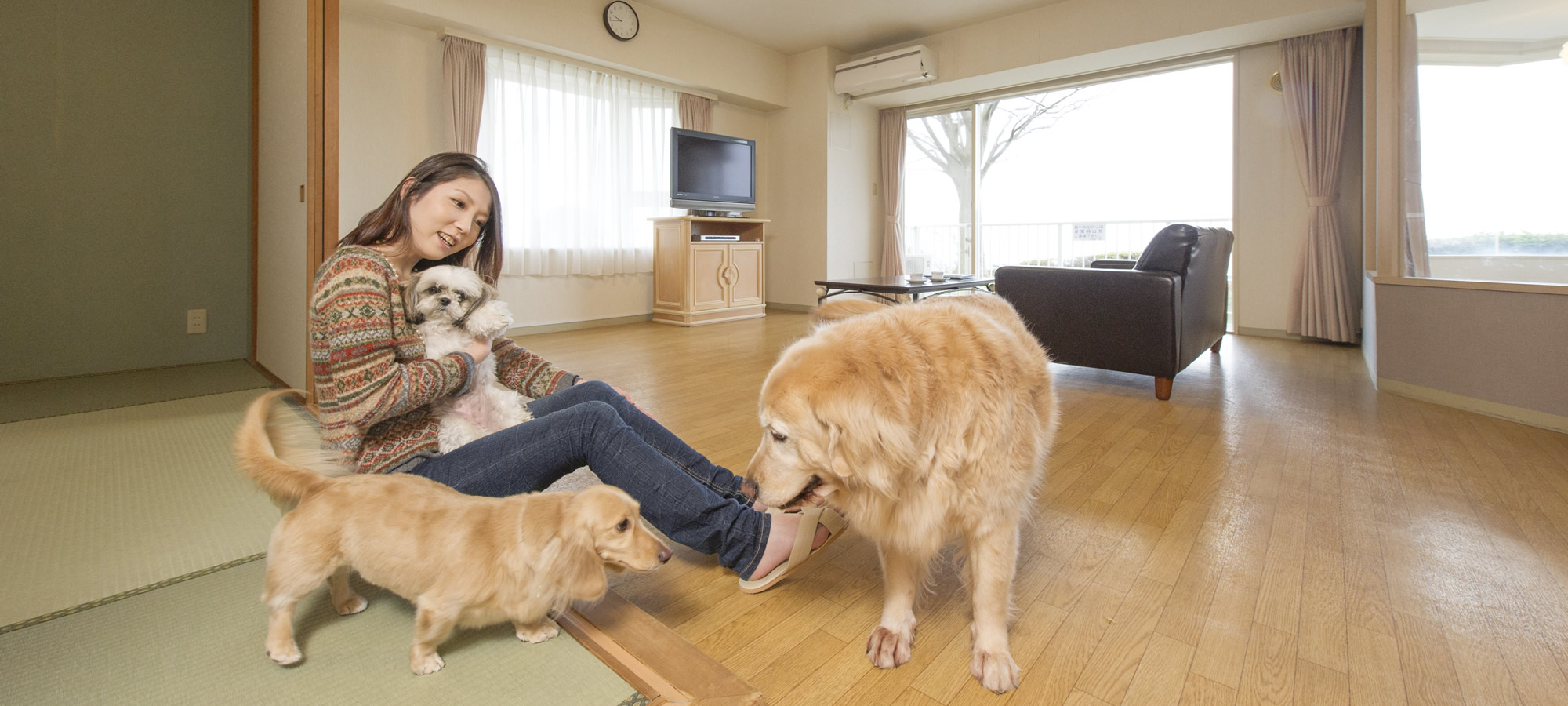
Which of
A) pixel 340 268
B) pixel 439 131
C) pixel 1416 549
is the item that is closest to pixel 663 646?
pixel 340 268

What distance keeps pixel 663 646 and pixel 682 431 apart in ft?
4.47

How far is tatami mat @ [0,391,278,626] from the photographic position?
120 centimetres

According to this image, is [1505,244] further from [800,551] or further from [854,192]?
[854,192]

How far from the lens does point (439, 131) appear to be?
4488 mm

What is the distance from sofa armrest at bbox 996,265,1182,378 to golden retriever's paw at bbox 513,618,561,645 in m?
2.65

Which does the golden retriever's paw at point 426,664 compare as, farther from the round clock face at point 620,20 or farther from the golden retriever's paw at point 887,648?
the round clock face at point 620,20

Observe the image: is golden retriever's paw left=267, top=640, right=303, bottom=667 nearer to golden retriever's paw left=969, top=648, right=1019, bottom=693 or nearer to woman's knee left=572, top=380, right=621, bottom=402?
woman's knee left=572, top=380, right=621, bottom=402

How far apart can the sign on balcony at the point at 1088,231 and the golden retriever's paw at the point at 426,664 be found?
25.1ft

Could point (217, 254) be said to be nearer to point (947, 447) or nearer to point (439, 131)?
point (439, 131)

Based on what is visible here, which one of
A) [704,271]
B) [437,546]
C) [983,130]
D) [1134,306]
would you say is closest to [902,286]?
[1134,306]

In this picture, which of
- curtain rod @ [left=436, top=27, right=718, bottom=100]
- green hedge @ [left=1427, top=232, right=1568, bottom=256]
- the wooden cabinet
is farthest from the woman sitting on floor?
the wooden cabinet

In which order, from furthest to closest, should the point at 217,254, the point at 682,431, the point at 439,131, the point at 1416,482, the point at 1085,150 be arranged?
the point at 1085,150 → the point at 439,131 → the point at 217,254 → the point at 682,431 → the point at 1416,482

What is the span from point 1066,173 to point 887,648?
24.1 ft

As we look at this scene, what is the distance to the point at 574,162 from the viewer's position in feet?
16.6
